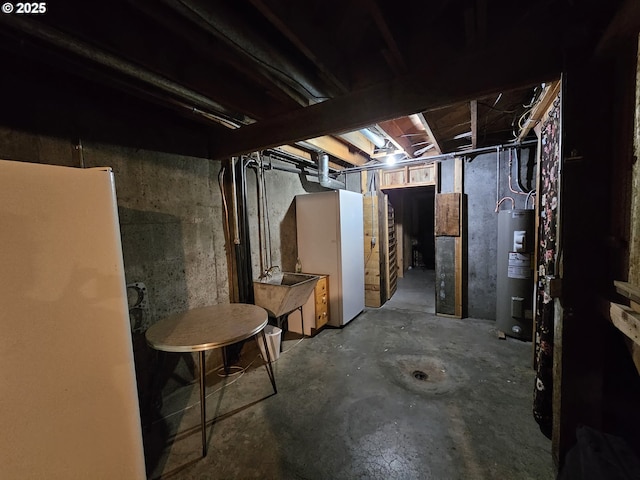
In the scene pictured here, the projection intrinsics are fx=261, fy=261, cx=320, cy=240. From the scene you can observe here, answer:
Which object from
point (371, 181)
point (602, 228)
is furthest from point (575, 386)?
point (371, 181)

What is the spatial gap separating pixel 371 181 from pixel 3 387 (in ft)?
14.3

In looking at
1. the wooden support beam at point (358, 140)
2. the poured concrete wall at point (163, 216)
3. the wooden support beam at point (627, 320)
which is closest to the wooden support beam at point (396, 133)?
the wooden support beam at point (358, 140)

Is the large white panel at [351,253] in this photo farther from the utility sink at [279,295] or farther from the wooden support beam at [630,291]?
the wooden support beam at [630,291]

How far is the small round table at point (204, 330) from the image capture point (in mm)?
1575

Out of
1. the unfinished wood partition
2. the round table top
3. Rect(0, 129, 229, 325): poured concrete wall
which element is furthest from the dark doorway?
the round table top

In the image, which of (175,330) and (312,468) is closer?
(312,468)

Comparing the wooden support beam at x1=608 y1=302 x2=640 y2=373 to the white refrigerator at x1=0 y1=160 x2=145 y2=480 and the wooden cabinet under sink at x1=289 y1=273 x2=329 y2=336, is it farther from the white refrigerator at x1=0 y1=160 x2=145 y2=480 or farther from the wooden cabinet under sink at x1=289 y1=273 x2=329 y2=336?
the wooden cabinet under sink at x1=289 y1=273 x2=329 y2=336

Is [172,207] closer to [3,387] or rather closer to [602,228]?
[3,387]

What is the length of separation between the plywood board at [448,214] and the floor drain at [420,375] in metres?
2.09

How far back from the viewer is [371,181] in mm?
4461

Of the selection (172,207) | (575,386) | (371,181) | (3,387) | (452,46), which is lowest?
(575,386)

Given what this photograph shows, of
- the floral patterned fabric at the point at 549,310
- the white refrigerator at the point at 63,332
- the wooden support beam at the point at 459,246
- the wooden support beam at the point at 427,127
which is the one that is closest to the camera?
the white refrigerator at the point at 63,332

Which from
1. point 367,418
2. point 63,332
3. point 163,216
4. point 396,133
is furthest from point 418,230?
point 63,332

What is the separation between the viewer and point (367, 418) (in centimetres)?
190
